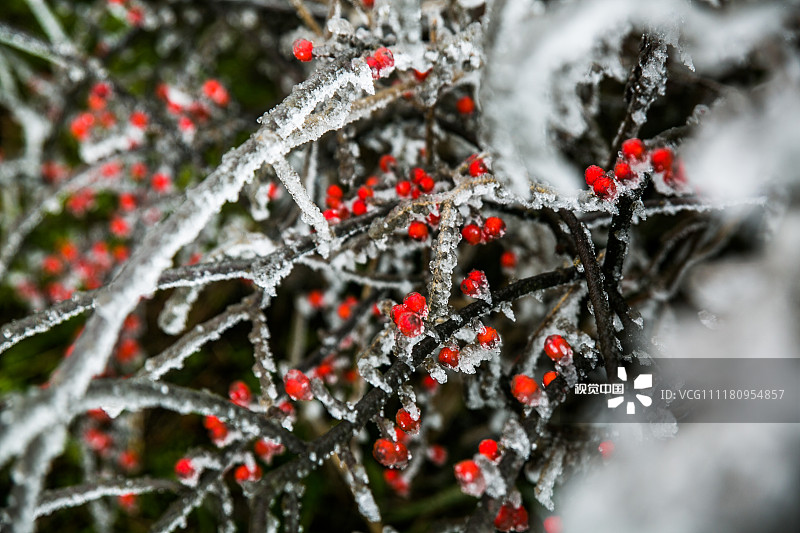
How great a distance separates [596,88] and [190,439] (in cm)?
137

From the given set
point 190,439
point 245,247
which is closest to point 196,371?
point 190,439

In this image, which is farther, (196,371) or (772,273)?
(196,371)

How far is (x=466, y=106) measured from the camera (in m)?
0.99

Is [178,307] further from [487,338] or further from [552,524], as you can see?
[552,524]

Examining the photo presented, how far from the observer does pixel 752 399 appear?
0.51m

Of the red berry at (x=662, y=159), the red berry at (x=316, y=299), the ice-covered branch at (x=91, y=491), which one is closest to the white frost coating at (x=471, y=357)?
the red berry at (x=662, y=159)

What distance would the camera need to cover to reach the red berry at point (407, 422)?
65cm

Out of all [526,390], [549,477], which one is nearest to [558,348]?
[526,390]

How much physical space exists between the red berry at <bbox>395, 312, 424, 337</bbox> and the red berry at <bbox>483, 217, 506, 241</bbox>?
190 mm

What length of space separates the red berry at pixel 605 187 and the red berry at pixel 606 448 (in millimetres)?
336

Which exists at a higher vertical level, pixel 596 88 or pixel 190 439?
pixel 596 88

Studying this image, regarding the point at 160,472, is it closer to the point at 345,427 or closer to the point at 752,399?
the point at 345,427

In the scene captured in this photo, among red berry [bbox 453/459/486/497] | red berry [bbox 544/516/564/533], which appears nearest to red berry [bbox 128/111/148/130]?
red berry [bbox 453/459/486/497]

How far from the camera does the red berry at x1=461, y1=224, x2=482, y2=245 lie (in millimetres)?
744
